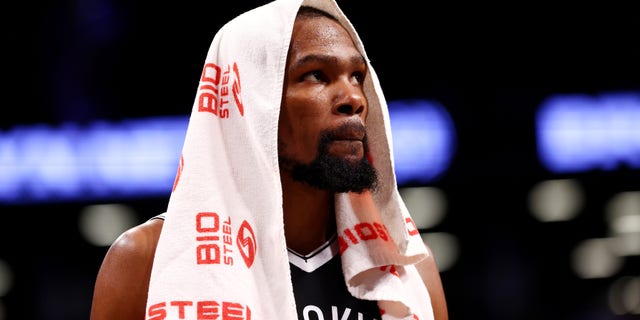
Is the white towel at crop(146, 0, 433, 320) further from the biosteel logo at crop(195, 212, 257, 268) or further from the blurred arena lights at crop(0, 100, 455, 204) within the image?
the blurred arena lights at crop(0, 100, 455, 204)

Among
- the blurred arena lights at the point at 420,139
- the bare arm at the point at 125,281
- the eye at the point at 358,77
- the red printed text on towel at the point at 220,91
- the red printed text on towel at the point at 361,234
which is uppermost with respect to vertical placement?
the blurred arena lights at the point at 420,139

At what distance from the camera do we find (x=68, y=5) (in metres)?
4.75

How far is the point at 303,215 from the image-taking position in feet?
4.91

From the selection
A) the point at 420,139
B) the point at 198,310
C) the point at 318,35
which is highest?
the point at 420,139

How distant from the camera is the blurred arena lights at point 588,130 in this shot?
5145 mm

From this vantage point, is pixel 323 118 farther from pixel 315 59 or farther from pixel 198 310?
pixel 198 310

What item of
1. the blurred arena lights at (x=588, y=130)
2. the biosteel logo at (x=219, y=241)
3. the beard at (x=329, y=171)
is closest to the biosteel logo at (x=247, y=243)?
the biosteel logo at (x=219, y=241)

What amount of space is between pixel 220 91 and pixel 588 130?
4143 millimetres

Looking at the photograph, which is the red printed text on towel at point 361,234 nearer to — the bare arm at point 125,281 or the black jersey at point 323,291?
the black jersey at point 323,291

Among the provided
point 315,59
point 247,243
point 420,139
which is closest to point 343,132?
point 315,59

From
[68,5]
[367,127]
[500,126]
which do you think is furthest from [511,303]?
[367,127]

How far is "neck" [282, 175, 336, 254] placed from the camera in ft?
4.85

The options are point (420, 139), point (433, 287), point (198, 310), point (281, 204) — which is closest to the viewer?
point (198, 310)

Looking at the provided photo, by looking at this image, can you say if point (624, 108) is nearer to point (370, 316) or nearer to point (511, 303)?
point (511, 303)
